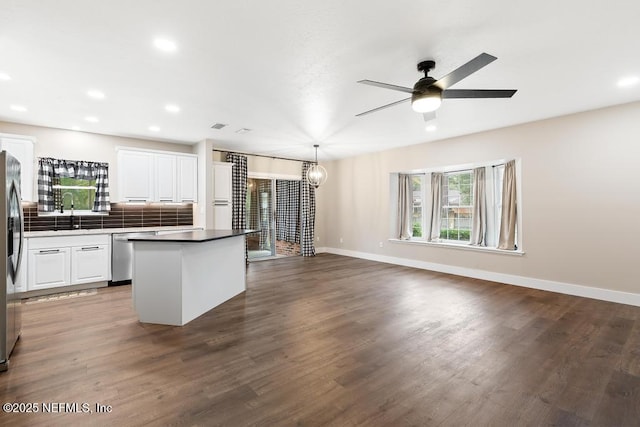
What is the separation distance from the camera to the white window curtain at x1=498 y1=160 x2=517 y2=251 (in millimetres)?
5371

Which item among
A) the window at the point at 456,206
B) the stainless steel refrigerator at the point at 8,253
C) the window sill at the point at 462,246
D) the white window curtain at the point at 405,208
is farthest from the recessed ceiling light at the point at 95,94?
the window at the point at 456,206

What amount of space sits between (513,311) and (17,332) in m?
5.51

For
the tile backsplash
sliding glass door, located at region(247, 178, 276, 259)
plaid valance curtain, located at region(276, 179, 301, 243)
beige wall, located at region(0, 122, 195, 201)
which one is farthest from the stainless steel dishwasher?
plaid valance curtain, located at region(276, 179, 301, 243)

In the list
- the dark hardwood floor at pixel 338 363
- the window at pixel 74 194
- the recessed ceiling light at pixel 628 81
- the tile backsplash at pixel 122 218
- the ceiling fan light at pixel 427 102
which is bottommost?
the dark hardwood floor at pixel 338 363

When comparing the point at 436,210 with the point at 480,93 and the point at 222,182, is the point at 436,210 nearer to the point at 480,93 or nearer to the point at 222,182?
the point at 480,93

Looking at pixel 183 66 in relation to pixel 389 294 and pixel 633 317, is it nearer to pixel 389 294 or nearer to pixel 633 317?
pixel 389 294

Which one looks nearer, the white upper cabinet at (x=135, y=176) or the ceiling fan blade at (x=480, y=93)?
the ceiling fan blade at (x=480, y=93)

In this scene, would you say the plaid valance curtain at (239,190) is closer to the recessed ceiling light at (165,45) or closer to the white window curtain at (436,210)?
the recessed ceiling light at (165,45)

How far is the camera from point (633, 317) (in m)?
3.59

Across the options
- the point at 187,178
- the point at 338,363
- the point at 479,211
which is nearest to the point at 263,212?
the point at 187,178

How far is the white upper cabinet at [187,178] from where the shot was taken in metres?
6.01

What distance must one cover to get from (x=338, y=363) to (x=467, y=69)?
2.61 metres

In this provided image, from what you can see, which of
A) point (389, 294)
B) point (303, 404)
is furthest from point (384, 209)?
point (303, 404)

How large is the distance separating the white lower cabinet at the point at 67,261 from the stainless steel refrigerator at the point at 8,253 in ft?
6.97
